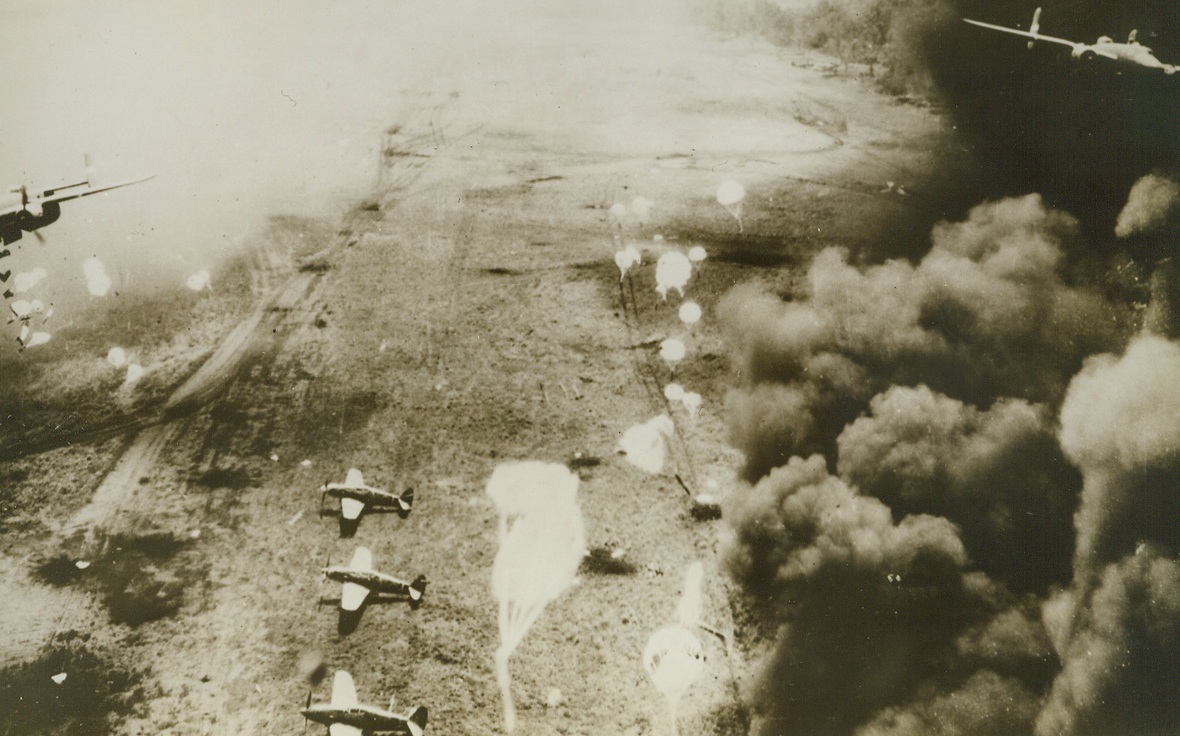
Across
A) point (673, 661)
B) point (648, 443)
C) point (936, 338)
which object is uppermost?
point (936, 338)

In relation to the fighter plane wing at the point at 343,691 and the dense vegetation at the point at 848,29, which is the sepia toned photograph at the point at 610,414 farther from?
the dense vegetation at the point at 848,29

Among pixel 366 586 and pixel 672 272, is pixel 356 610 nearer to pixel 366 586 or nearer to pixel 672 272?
pixel 366 586

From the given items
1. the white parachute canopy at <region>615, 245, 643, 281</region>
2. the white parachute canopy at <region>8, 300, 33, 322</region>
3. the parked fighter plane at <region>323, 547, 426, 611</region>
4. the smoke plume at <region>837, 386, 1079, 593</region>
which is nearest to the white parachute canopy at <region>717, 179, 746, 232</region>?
the white parachute canopy at <region>615, 245, 643, 281</region>

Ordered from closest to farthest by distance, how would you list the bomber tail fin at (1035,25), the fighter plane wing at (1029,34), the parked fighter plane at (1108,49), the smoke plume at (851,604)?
the smoke plume at (851,604), the parked fighter plane at (1108,49), the fighter plane wing at (1029,34), the bomber tail fin at (1035,25)

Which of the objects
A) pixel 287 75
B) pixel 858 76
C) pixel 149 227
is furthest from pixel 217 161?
pixel 858 76

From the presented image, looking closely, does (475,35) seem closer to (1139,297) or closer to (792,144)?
(792,144)

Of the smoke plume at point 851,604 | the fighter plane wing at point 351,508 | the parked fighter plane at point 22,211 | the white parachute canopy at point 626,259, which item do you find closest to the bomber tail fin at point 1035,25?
the white parachute canopy at point 626,259

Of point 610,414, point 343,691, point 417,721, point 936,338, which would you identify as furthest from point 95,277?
point 936,338
